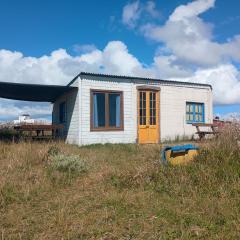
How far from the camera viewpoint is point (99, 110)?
13656 mm

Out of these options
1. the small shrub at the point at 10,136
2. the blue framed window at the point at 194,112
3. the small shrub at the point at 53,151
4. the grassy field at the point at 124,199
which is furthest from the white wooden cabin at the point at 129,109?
the grassy field at the point at 124,199

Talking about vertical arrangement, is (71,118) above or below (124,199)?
above

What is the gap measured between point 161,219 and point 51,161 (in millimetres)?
3974

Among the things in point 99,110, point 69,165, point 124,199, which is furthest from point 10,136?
point 124,199

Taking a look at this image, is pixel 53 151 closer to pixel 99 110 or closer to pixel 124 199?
pixel 124 199

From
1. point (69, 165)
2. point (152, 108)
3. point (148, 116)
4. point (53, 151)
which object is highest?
point (152, 108)

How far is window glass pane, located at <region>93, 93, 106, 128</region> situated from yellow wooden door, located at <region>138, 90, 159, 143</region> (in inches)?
72.8

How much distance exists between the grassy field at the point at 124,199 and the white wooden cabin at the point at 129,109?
6.25 m

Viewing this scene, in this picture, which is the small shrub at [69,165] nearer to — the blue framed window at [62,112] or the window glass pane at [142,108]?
the window glass pane at [142,108]

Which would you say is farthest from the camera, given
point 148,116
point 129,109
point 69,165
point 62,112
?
point 62,112

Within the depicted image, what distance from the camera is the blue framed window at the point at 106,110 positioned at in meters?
13.6

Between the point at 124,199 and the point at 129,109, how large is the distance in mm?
9686

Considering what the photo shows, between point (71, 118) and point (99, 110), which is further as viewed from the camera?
point (71, 118)

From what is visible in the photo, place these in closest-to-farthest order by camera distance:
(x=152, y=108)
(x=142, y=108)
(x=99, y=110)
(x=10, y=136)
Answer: (x=99, y=110) → (x=142, y=108) → (x=152, y=108) → (x=10, y=136)
